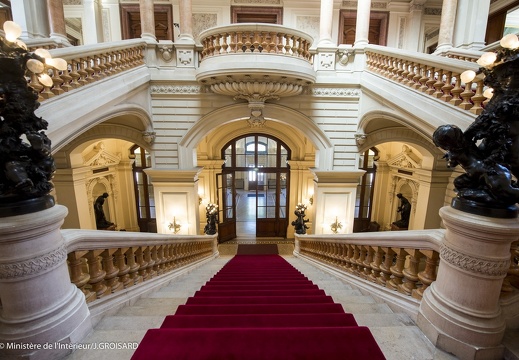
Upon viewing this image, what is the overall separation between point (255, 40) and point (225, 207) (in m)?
6.93

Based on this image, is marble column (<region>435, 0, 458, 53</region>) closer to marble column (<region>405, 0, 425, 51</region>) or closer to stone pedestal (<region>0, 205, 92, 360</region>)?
marble column (<region>405, 0, 425, 51</region>)

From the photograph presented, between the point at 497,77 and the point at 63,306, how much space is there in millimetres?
2472

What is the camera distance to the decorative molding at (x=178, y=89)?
6253mm

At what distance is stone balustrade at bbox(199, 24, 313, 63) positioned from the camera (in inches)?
216

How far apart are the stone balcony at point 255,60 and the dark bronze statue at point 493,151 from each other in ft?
15.3

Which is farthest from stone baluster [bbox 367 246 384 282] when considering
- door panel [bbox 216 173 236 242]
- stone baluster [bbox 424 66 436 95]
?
door panel [bbox 216 173 236 242]

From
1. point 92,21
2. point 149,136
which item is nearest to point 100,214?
point 149,136

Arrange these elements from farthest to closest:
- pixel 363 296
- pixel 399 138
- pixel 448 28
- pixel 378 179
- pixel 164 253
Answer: pixel 378 179 < pixel 399 138 < pixel 448 28 < pixel 164 253 < pixel 363 296

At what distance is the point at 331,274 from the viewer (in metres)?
3.78

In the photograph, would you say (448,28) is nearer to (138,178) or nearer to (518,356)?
(518,356)

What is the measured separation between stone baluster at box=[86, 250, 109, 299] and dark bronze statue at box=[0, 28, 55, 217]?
65 cm

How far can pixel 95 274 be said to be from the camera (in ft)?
5.92

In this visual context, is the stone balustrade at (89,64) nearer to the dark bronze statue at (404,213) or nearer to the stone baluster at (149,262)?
the stone baluster at (149,262)

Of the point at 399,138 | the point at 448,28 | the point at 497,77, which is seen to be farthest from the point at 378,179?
the point at 497,77
